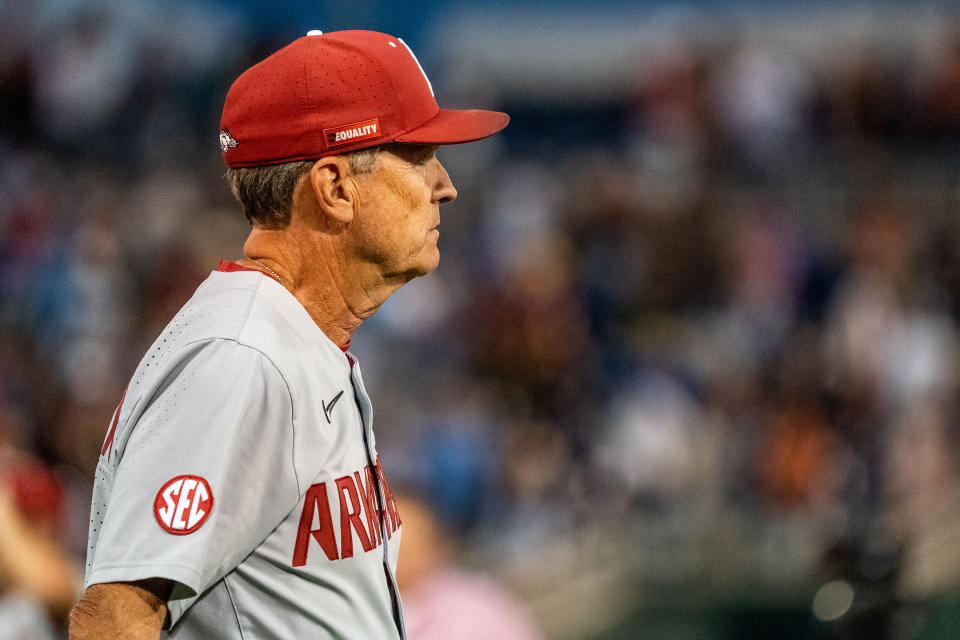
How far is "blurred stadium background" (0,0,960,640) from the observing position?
237 inches

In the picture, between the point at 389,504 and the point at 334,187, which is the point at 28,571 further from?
the point at 334,187

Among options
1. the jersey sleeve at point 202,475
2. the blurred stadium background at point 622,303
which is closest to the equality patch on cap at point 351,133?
the jersey sleeve at point 202,475

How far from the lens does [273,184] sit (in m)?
1.96

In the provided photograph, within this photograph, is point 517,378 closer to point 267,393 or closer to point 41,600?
point 41,600

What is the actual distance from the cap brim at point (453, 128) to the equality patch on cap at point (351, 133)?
0.05m

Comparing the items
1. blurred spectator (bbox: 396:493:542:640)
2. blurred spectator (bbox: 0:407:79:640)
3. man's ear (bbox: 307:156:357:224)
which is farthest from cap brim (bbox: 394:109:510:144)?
blurred spectator (bbox: 0:407:79:640)

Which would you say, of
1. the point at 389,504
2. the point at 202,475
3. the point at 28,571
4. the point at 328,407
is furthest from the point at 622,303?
the point at 202,475

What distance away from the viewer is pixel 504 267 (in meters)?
8.40

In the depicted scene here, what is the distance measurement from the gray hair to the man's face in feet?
0.09

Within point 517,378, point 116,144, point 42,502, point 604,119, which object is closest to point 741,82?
point 604,119

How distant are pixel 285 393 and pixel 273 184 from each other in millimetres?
411

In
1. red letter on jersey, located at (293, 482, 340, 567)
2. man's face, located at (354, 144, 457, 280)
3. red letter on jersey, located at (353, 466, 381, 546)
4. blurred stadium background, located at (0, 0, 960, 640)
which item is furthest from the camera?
blurred stadium background, located at (0, 0, 960, 640)

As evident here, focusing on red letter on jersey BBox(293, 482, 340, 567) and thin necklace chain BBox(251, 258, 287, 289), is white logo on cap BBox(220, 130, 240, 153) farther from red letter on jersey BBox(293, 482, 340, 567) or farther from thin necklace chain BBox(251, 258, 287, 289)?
red letter on jersey BBox(293, 482, 340, 567)

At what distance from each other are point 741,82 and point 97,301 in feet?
16.4
